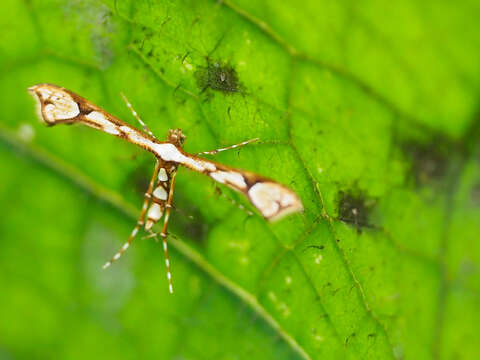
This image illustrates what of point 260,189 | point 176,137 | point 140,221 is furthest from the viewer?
point 140,221

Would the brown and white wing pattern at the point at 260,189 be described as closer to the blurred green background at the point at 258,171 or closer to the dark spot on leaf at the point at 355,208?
the blurred green background at the point at 258,171


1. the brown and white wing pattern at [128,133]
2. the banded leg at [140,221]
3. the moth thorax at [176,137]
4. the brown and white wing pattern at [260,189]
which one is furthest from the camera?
the banded leg at [140,221]

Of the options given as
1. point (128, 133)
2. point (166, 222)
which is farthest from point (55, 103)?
point (166, 222)

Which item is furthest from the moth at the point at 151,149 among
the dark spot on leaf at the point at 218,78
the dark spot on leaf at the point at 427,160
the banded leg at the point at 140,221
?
the dark spot on leaf at the point at 427,160

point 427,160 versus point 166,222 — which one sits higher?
point 427,160

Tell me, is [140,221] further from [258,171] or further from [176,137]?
[258,171]

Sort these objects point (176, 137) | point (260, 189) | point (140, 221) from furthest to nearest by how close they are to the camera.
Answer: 1. point (140, 221)
2. point (176, 137)
3. point (260, 189)

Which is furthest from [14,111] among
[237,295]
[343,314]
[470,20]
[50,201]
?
[470,20]

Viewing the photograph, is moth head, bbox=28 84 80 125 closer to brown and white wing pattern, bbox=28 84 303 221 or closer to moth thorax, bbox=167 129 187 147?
brown and white wing pattern, bbox=28 84 303 221
